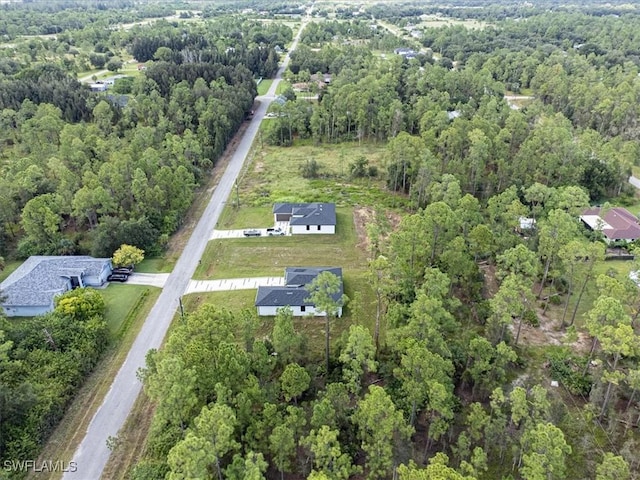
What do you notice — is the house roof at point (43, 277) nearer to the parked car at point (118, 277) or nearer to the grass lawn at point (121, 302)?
the parked car at point (118, 277)

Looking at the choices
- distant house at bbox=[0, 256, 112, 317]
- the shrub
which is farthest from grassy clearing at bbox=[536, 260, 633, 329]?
distant house at bbox=[0, 256, 112, 317]

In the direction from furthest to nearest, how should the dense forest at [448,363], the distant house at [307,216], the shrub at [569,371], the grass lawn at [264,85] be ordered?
1. the grass lawn at [264,85]
2. the distant house at [307,216]
3. the shrub at [569,371]
4. the dense forest at [448,363]

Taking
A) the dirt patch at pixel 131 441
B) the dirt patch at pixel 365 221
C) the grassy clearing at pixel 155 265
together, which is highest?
the dirt patch at pixel 131 441

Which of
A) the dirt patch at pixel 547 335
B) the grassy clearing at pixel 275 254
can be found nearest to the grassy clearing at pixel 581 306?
the dirt patch at pixel 547 335

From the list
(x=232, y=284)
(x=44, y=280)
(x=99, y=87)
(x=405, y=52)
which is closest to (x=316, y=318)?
(x=232, y=284)

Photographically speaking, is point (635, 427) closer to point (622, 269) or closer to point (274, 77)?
point (622, 269)

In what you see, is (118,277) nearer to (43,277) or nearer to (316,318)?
(43,277)
